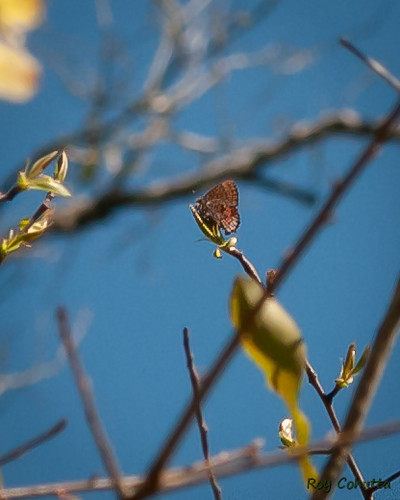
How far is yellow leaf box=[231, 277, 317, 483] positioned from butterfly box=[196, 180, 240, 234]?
0.22 m

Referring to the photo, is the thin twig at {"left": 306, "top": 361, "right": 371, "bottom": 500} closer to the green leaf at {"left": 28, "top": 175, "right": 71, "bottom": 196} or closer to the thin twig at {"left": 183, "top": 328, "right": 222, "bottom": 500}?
the thin twig at {"left": 183, "top": 328, "right": 222, "bottom": 500}

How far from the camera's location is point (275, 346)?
275 millimetres

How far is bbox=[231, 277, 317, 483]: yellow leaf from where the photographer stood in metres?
0.27

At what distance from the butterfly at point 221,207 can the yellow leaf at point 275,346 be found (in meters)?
0.22

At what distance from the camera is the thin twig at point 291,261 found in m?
0.17

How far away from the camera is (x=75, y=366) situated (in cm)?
19

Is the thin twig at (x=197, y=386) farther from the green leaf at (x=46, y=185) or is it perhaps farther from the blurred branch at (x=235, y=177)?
the blurred branch at (x=235, y=177)

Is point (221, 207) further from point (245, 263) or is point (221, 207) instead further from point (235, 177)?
point (235, 177)

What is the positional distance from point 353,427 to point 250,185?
9.94ft

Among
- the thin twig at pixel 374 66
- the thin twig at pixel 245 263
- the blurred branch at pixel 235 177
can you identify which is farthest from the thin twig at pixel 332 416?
the blurred branch at pixel 235 177

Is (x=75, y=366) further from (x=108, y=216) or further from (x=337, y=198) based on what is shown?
(x=108, y=216)

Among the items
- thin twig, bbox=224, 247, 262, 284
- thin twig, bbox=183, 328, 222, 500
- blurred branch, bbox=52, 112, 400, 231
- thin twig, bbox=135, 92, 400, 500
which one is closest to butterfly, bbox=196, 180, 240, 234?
thin twig, bbox=224, 247, 262, 284

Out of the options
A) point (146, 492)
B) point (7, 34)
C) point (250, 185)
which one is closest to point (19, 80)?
point (7, 34)

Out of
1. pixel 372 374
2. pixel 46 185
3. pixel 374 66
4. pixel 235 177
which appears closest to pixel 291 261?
pixel 372 374
